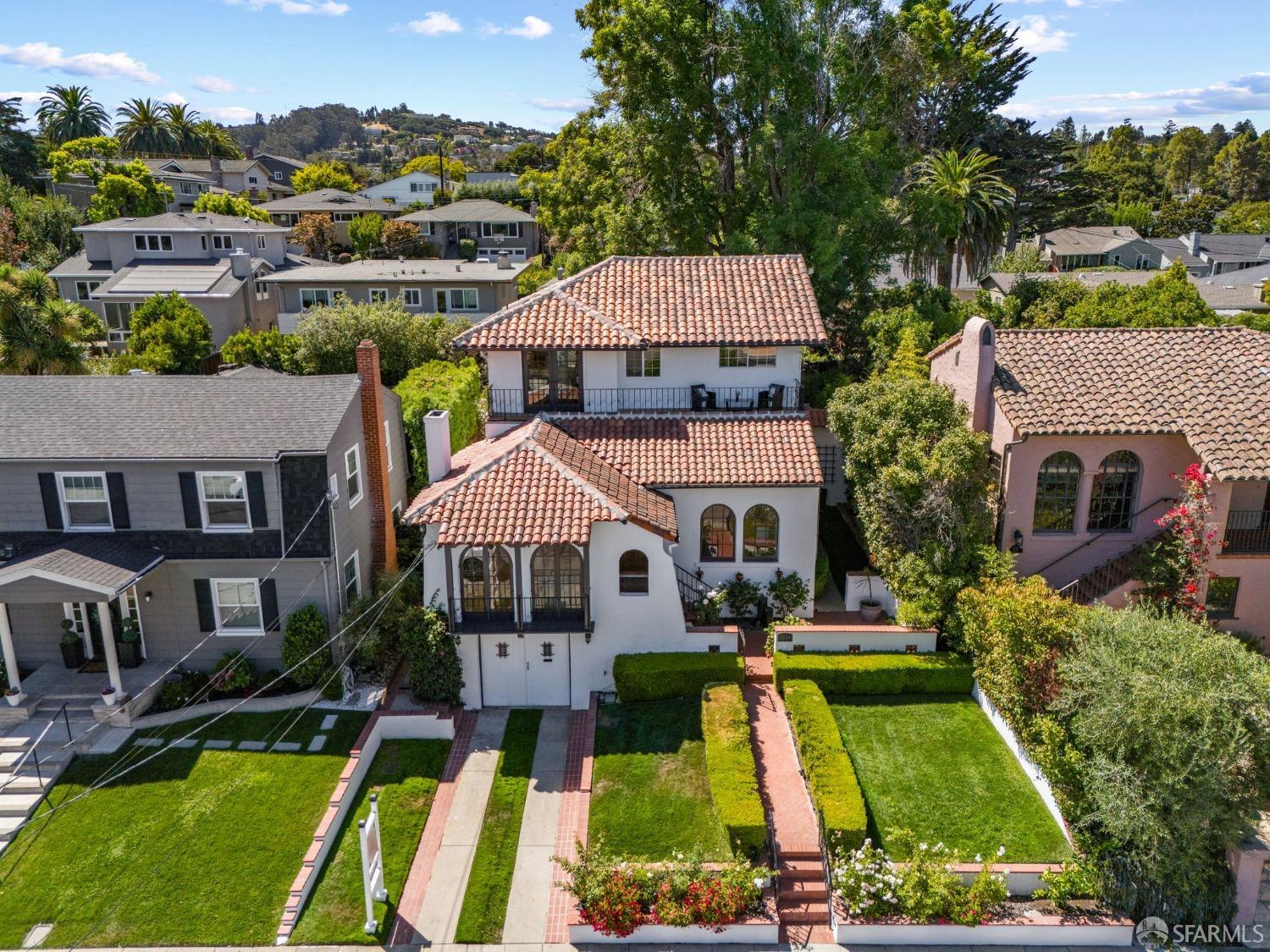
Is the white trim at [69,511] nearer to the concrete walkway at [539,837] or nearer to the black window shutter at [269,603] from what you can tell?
the black window shutter at [269,603]

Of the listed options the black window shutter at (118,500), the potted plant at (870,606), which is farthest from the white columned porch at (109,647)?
the potted plant at (870,606)

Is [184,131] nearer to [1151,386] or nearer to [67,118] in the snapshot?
[67,118]

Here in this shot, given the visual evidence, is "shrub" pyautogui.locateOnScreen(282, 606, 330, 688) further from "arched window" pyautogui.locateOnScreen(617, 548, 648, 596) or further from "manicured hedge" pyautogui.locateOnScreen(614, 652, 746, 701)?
"arched window" pyautogui.locateOnScreen(617, 548, 648, 596)

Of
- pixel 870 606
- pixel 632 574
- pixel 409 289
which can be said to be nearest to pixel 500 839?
pixel 632 574


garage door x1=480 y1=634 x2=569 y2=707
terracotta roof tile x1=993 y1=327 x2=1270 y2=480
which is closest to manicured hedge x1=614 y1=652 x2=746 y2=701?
garage door x1=480 y1=634 x2=569 y2=707

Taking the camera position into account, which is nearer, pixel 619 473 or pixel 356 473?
pixel 619 473

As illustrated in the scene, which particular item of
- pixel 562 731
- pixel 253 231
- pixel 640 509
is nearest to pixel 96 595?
pixel 562 731

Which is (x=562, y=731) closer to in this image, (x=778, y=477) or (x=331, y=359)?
(x=778, y=477)
